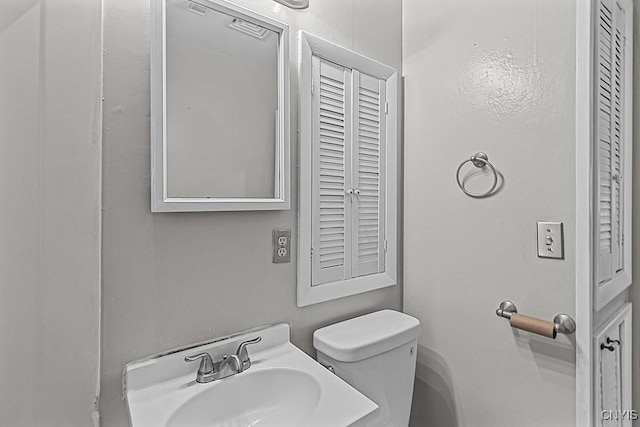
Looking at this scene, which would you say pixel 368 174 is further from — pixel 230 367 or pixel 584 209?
pixel 230 367

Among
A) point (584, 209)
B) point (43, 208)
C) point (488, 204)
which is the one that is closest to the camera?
point (43, 208)

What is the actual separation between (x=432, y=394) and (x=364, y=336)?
1.76 ft

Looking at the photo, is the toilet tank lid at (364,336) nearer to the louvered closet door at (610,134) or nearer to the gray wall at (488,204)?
the gray wall at (488,204)

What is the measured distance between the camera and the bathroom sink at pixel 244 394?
82 centimetres

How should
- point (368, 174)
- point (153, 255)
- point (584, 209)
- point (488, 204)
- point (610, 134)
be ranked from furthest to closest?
point (368, 174), point (488, 204), point (610, 134), point (584, 209), point (153, 255)

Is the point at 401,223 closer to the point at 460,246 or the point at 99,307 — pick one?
the point at 460,246

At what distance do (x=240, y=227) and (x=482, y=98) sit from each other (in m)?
0.96

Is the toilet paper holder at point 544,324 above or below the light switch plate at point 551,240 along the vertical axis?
below

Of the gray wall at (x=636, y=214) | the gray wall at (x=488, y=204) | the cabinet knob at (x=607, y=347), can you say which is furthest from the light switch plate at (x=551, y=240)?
the gray wall at (x=636, y=214)

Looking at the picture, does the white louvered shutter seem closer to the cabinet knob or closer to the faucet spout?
the cabinet knob

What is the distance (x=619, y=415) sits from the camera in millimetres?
1192

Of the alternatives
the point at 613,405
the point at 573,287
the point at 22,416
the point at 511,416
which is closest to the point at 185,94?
the point at 22,416

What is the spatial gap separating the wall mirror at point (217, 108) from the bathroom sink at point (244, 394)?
0.42 meters

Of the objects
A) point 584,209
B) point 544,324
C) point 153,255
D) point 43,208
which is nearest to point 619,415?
point 544,324
